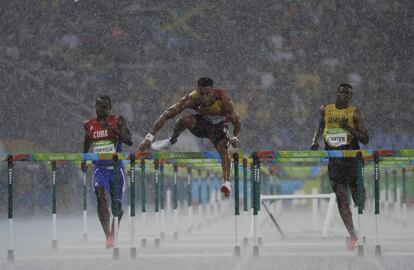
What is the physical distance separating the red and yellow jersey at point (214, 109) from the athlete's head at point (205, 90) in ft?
0.17

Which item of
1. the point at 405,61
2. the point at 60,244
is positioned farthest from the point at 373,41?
the point at 60,244

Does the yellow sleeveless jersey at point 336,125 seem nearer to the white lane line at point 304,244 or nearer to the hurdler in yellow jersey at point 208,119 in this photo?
the hurdler in yellow jersey at point 208,119

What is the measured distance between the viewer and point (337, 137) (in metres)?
8.80

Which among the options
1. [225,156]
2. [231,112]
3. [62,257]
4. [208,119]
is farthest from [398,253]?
[62,257]

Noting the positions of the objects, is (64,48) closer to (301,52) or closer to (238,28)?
(238,28)

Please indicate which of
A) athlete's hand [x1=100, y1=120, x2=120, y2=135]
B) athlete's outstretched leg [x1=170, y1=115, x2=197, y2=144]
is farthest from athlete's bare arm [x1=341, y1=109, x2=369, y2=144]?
athlete's hand [x1=100, y1=120, x2=120, y2=135]

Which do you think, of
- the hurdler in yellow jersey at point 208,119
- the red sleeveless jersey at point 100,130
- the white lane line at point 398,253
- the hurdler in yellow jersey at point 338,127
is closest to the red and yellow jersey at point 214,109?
the hurdler in yellow jersey at point 208,119

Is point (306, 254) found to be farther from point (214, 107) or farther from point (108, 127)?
point (108, 127)

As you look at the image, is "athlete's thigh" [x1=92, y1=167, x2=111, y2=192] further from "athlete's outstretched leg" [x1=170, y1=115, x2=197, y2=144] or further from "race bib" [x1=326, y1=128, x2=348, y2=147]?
"race bib" [x1=326, y1=128, x2=348, y2=147]

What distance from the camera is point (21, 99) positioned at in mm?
27766

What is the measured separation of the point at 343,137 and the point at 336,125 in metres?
0.16

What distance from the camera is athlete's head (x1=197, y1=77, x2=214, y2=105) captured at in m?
8.45

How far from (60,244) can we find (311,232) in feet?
17.3

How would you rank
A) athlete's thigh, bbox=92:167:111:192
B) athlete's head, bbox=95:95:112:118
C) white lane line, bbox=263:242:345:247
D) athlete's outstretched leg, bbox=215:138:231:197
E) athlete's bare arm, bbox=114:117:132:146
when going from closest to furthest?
athlete's outstretched leg, bbox=215:138:231:197, athlete's bare arm, bbox=114:117:132:146, athlete's head, bbox=95:95:112:118, athlete's thigh, bbox=92:167:111:192, white lane line, bbox=263:242:345:247
